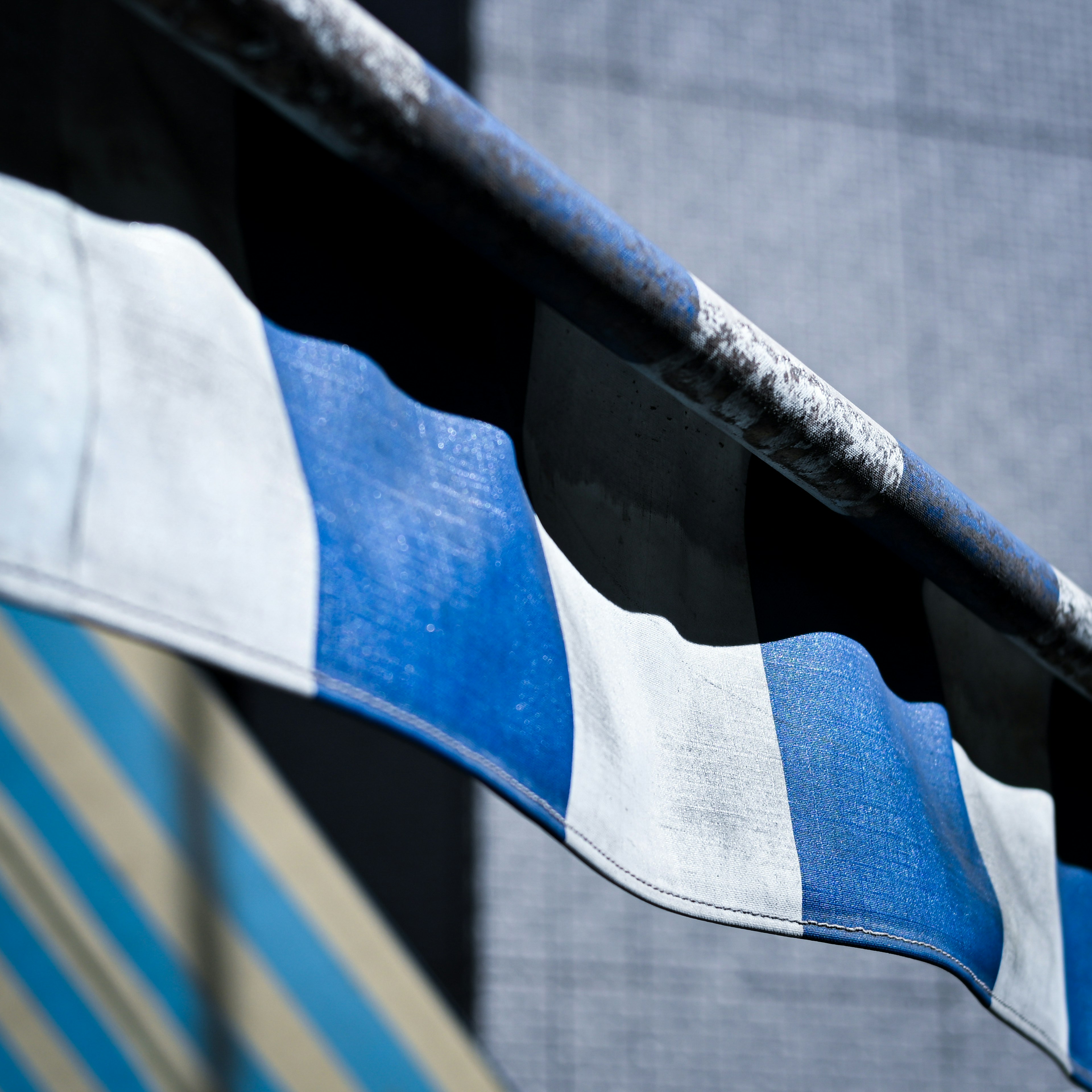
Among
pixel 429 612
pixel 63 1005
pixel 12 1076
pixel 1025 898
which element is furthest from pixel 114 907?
pixel 429 612

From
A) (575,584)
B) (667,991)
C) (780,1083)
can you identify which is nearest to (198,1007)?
(667,991)

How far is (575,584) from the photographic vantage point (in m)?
0.49

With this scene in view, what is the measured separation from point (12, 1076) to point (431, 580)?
5.37ft

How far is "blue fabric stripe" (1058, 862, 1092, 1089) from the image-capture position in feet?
2.21

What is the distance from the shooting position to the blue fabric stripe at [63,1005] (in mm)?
1671

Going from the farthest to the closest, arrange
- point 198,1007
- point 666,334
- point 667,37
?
1. point 667,37
2. point 198,1007
3. point 666,334

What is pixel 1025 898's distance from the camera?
0.67m

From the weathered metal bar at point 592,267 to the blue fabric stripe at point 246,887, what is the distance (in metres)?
1.37

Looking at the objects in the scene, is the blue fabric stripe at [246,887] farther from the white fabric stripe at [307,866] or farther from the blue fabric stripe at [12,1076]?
the blue fabric stripe at [12,1076]

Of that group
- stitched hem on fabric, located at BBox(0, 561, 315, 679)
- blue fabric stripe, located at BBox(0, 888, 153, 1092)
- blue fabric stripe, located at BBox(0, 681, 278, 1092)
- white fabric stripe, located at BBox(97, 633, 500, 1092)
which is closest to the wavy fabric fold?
stitched hem on fabric, located at BBox(0, 561, 315, 679)

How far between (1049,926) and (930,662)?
182 millimetres

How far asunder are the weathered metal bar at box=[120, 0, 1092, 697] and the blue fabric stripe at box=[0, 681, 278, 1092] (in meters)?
1.45

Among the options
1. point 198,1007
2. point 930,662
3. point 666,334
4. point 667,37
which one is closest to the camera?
point 666,334

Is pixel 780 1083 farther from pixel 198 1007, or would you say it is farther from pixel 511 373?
pixel 511 373
